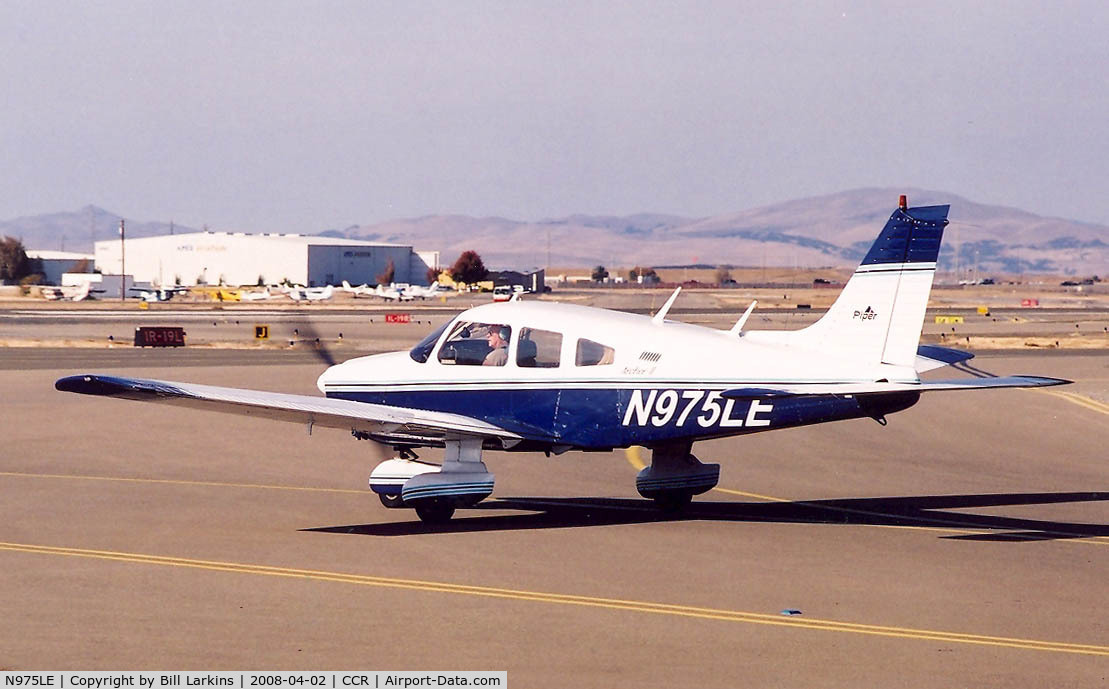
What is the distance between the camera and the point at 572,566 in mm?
13125

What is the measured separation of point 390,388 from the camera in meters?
16.3

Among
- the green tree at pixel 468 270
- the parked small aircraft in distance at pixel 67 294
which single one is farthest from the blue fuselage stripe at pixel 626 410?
the green tree at pixel 468 270

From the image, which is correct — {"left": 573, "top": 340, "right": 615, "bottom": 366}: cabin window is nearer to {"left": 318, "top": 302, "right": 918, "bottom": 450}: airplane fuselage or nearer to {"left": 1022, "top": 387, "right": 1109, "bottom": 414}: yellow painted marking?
{"left": 318, "top": 302, "right": 918, "bottom": 450}: airplane fuselage

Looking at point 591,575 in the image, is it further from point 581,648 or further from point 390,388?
point 390,388

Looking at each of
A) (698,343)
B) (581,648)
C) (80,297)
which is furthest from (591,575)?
(80,297)

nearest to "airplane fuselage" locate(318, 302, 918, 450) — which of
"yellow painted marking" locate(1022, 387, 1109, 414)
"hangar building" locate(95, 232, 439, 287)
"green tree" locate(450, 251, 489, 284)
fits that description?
"yellow painted marking" locate(1022, 387, 1109, 414)

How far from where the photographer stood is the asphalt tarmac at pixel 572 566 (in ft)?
32.0

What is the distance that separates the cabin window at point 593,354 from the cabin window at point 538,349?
26 cm

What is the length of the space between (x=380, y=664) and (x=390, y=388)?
23.5 feet

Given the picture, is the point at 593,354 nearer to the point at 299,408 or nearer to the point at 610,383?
the point at 610,383
